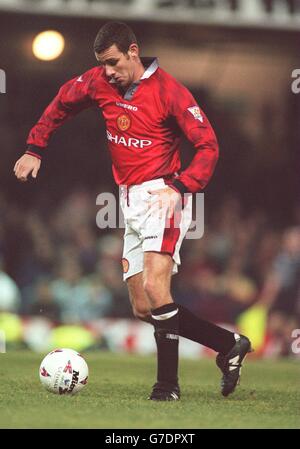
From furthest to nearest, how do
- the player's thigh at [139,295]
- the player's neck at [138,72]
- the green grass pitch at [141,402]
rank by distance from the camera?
the player's thigh at [139,295] → the player's neck at [138,72] → the green grass pitch at [141,402]

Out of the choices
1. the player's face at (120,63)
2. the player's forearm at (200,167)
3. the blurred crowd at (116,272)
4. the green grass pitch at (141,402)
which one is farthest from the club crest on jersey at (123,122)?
the blurred crowd at (116,272)

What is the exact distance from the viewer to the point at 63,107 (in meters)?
7.24

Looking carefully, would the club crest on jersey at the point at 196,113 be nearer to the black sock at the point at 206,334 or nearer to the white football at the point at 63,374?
the black sock at the point at 206,334

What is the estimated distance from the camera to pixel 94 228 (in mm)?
14016

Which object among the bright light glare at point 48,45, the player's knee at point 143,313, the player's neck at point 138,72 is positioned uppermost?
the bright light glare at point 48,45

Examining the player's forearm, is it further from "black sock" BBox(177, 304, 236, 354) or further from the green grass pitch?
the green grass pitch

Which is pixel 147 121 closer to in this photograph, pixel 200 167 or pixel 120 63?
pixel 120 63

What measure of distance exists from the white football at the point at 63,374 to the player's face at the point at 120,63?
169 cm

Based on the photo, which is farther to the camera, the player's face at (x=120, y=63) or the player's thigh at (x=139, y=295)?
the player's thigh at (x=139, y=295)

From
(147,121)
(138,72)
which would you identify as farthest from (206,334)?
(138,72)

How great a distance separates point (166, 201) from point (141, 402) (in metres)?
1.16

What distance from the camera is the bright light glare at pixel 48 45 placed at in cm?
1368

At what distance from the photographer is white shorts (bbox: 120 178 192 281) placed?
668 cm

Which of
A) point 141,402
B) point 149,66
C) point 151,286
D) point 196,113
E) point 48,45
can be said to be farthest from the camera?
point 48,45
